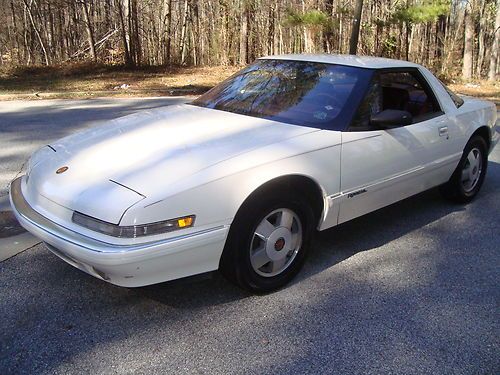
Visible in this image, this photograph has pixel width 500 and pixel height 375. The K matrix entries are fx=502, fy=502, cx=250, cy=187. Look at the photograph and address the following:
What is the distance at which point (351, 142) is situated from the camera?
3555 mm

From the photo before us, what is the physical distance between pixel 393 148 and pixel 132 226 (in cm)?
219

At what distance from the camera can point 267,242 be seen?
317cm

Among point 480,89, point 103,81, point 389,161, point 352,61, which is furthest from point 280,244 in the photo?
point 480,89

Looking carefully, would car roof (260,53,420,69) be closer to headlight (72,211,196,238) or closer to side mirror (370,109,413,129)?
side mirror (370,109,413,129)

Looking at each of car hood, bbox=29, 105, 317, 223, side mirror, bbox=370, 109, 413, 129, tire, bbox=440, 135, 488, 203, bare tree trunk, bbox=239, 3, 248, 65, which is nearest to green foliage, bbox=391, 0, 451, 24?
bare tree trunk, bbox=239, 3, 248, 65

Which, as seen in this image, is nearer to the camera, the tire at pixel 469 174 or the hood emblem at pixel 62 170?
the hood emblem at pixel 62 170

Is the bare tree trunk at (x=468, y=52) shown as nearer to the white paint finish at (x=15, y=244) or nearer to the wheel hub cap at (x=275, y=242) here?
the wheel hub cap at (x=275, y=242)

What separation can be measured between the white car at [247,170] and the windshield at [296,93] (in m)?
0.01

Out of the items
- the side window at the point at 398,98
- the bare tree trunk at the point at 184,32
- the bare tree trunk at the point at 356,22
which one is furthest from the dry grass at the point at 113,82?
the side window at the point at 398,98

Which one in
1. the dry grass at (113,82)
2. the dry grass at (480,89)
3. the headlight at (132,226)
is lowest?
the dry grass at (480,89)

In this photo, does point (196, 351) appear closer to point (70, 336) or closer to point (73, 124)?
point (70, 336)

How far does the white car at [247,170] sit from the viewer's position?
8.82 ft

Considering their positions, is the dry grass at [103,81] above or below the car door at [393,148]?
below

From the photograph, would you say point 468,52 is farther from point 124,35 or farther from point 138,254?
point 138,254
